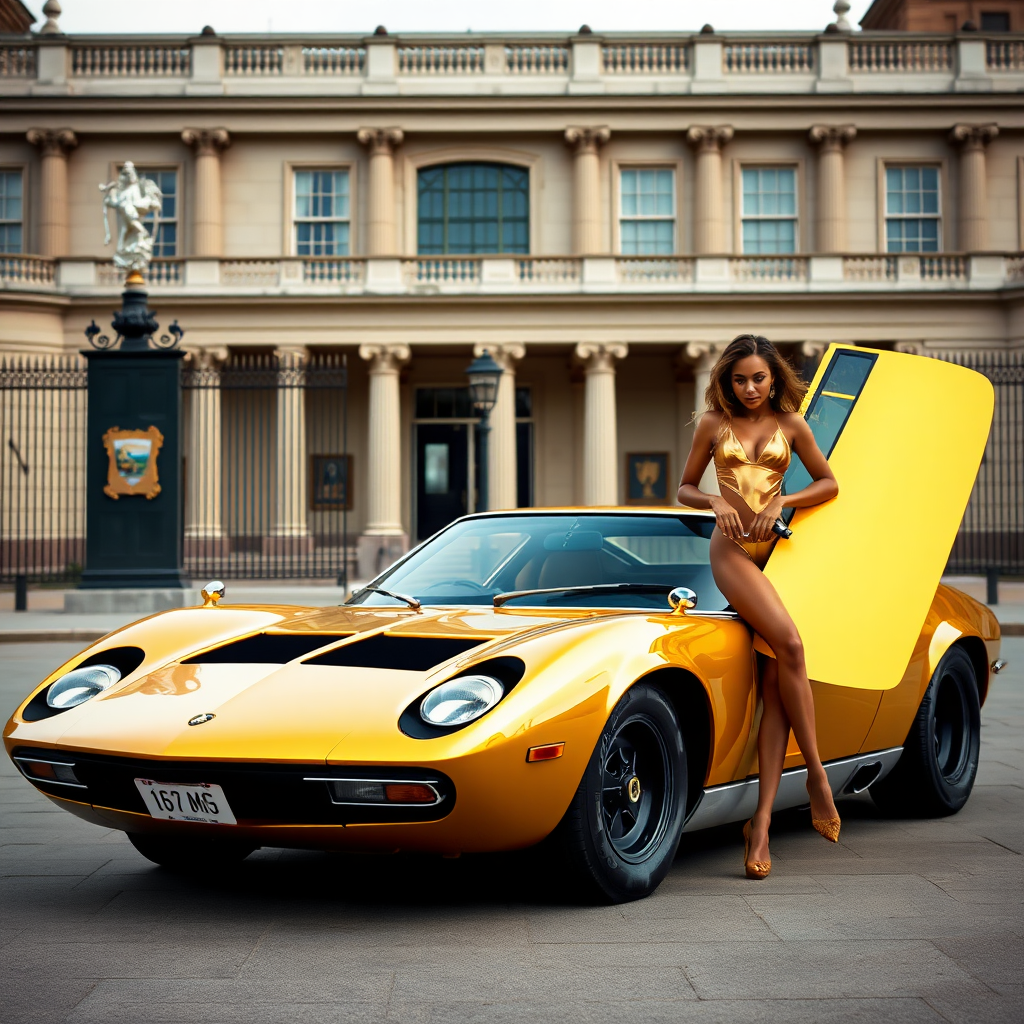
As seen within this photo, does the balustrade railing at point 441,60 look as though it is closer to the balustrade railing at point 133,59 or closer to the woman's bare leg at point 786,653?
the balustrade railing at point 133,59

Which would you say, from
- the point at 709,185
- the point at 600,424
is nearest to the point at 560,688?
the point at 600,424

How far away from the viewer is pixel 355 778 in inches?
143

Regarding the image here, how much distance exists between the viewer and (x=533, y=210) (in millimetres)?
34906

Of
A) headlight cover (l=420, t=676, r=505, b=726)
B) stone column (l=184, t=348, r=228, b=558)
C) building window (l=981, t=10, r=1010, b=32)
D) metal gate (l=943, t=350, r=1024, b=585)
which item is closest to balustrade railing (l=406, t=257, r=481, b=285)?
stone column (l=184, t=348, r=228, b=558)

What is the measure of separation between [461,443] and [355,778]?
31.2m

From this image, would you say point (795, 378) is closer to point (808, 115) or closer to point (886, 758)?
point (886, 758)

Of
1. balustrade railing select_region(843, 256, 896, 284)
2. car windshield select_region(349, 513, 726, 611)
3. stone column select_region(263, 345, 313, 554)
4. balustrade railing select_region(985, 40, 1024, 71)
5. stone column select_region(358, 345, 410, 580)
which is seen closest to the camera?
car windshield select_region(349, 513, 726, 611)

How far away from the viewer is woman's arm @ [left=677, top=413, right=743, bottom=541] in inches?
177

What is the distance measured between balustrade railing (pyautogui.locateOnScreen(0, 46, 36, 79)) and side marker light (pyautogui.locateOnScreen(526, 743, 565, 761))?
34674 mm

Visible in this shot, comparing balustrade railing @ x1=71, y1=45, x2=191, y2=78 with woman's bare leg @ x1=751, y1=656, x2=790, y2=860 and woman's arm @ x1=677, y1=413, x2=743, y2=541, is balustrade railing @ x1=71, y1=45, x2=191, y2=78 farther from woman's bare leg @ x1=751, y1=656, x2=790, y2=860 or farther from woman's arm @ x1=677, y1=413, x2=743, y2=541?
woman's bare leg @ x1=751, y1=656, x2=790, y2=860

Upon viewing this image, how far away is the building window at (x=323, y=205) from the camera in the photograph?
114ft

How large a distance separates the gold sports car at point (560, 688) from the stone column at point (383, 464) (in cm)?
2491

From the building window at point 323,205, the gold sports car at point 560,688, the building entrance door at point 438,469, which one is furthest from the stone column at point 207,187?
the gold sports car at point 560,688

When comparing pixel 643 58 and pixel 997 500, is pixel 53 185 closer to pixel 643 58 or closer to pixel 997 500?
pixel 643 58
